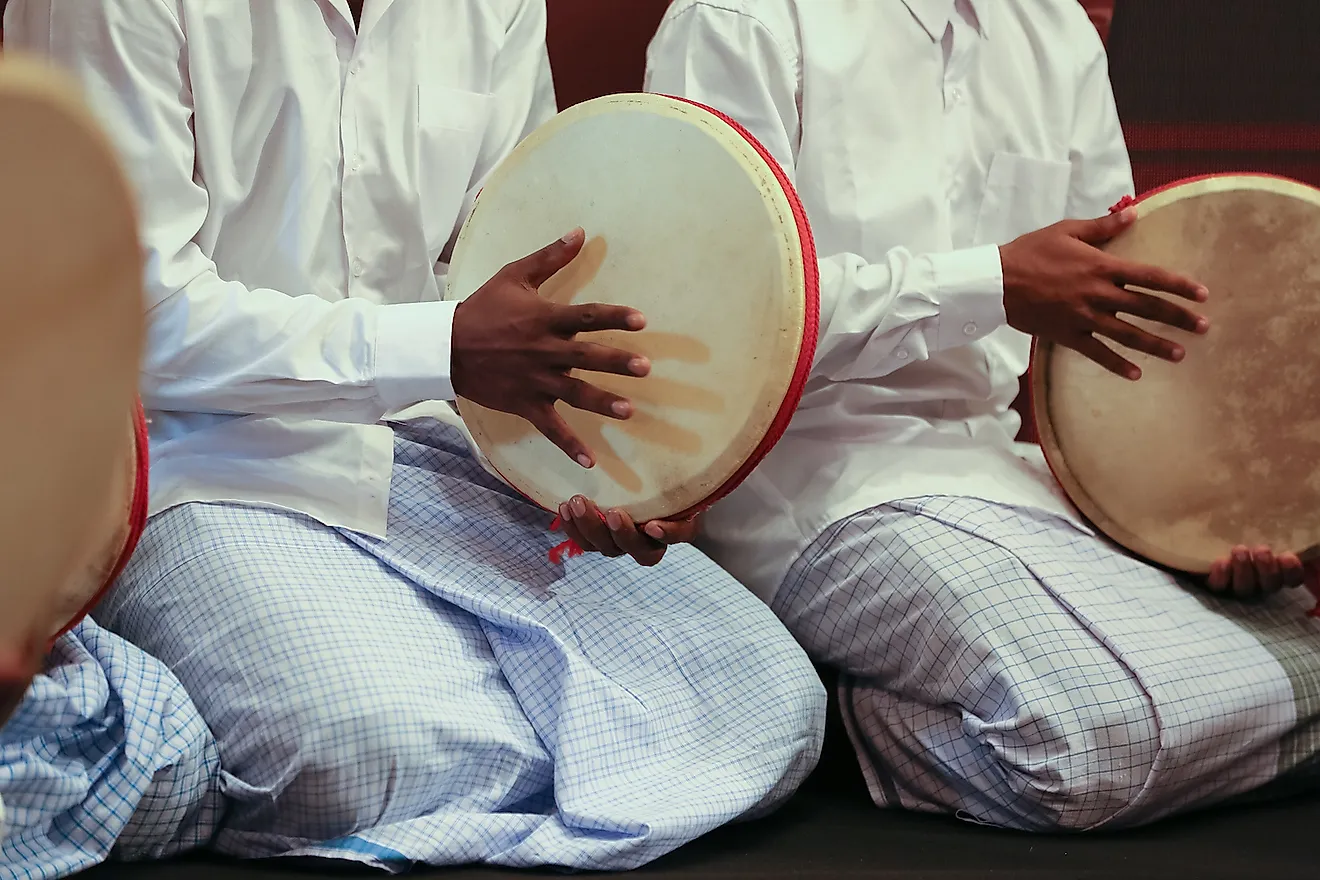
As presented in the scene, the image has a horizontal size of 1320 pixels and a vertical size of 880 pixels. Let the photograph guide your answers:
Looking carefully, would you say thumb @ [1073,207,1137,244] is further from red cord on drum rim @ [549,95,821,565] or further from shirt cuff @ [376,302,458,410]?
shirt cuff @ [376,302,458,410]

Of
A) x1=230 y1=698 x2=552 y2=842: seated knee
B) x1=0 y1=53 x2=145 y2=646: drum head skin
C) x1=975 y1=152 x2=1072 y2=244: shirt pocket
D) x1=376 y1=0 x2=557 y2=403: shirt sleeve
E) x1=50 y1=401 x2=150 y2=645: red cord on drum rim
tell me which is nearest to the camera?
x1=0 y1=53 x2=145 y2=646: drum head skin

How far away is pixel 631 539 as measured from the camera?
120 centimetres

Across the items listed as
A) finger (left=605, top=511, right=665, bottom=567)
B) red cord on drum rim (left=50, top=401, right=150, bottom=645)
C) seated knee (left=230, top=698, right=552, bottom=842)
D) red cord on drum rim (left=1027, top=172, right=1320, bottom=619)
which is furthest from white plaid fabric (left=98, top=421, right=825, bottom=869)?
red cord on drum rim (left=1027, top=172, right=1320, bottom=619)

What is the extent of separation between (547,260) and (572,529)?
24cm

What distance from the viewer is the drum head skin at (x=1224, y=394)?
136 cm

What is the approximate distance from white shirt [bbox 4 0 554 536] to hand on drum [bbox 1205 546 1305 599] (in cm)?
81

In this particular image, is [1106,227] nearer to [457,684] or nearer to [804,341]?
[804,341]

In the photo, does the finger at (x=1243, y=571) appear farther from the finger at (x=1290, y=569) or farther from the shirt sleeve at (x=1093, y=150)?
the shirt sleeve at (x=1093, y=150)

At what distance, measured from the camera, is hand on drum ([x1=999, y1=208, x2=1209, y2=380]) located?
1.33 meters

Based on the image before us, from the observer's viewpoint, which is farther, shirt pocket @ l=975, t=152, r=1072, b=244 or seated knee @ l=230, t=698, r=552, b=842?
shirt pocket @ l=975, t=152, r=1072, b=244

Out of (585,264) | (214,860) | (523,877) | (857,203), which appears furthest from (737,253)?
(214,860)

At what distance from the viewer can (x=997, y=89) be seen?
161 centimetres

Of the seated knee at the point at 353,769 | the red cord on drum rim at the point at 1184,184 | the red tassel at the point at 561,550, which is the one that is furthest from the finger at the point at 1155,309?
the seated knee at the point at 353,769

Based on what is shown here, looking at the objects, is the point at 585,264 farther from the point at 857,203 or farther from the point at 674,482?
the point at 857,203
